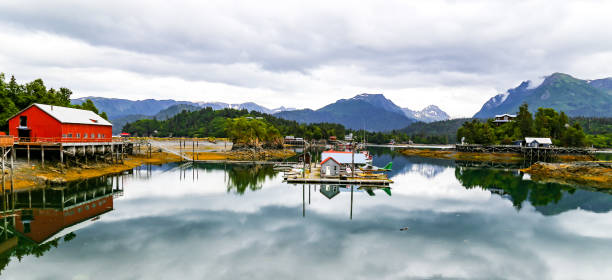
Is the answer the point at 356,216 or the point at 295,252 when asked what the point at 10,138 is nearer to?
the point at 295,252

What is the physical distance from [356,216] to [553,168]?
6416cm

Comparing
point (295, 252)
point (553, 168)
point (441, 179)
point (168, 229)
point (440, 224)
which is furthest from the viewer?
point (553, 168)

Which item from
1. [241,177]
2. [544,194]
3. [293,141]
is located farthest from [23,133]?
[293,141]

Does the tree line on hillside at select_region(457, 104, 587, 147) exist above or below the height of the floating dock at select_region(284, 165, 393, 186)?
above

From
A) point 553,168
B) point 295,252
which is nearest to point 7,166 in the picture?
point 295,252

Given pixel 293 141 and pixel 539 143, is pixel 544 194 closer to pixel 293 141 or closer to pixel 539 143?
pixel 539 143

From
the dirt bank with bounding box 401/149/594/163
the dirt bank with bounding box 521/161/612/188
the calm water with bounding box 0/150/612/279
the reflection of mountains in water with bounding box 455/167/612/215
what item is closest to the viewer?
the calm water with bounding box 0/150/612/279

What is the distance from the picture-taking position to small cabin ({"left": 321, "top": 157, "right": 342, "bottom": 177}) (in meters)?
55.6

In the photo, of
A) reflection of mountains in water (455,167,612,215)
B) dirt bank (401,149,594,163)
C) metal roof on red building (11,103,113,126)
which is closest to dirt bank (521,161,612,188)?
reflection of mountains in water (455,167,612,215)

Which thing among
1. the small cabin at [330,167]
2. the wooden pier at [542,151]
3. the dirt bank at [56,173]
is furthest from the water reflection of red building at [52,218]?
the wooden pier at [542,151]

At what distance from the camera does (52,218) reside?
30.8 m

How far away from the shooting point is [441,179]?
65.8 m

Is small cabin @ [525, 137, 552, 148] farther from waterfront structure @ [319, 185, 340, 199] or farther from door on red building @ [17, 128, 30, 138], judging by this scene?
door on red building @ [17, 128, 30, 138]

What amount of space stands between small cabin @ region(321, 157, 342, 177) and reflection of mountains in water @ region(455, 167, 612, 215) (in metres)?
24.7
